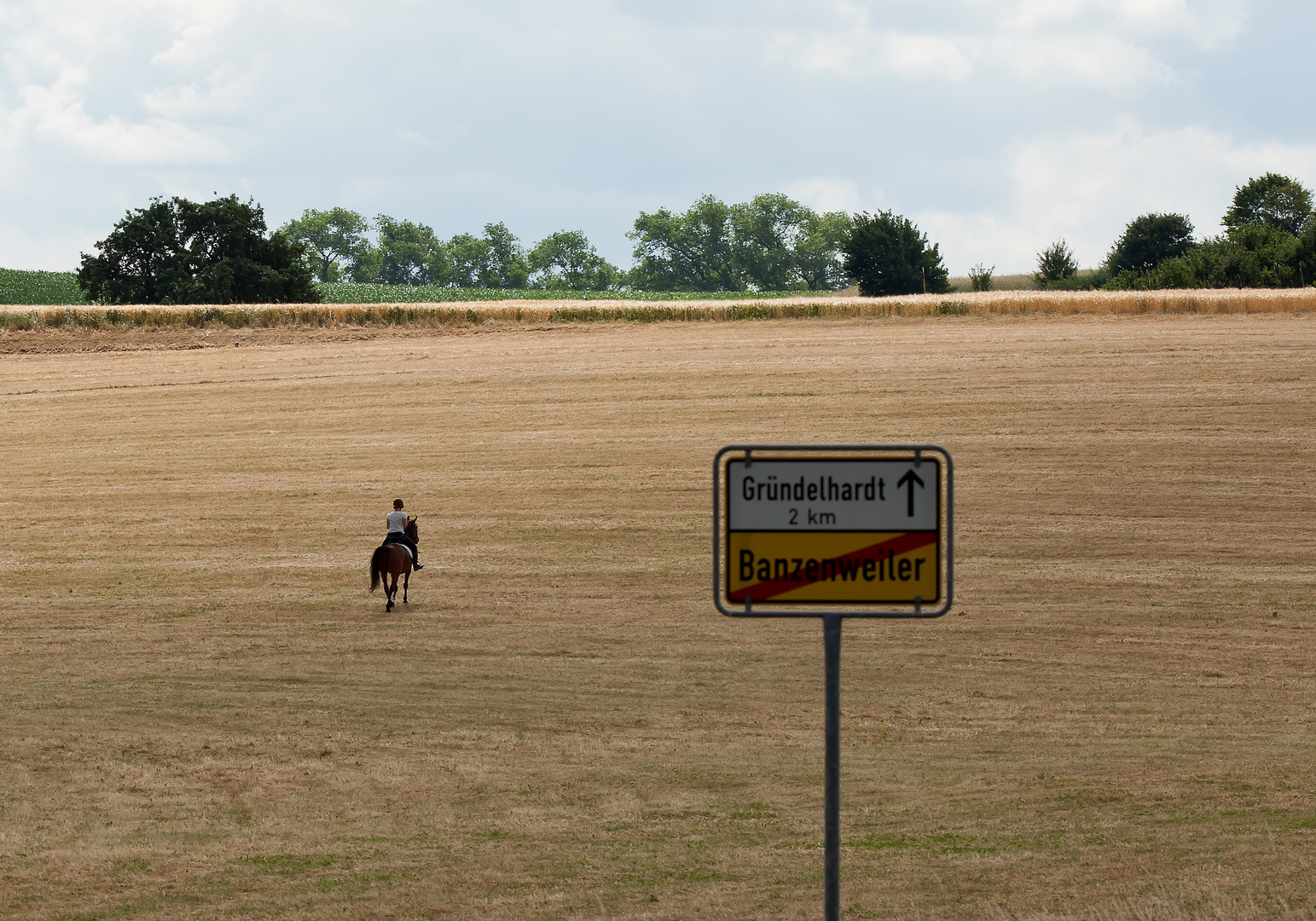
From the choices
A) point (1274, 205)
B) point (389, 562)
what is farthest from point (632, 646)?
point (1274, 205)

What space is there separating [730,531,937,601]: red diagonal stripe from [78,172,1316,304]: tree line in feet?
228

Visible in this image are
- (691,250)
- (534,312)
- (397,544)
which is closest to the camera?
(397,544)

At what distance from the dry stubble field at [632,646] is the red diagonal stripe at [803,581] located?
352cm

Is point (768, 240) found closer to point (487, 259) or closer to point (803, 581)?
point (487, 259)

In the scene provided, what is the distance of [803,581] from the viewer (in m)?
5.04

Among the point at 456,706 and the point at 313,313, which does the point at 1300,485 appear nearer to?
the point at 456,706

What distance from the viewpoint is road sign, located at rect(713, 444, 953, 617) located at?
197 inches

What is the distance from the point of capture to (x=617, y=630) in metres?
19.6

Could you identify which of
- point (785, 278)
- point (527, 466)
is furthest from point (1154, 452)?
point (785, 278)

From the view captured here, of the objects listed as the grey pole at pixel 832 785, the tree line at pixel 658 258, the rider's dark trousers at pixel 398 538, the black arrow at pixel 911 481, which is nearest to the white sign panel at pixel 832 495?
the black arrow at pixel 911 481

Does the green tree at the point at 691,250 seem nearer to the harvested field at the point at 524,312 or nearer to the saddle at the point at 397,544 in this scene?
the harvested field at the point at 524,312

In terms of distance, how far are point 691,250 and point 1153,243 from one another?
59038 millimetres

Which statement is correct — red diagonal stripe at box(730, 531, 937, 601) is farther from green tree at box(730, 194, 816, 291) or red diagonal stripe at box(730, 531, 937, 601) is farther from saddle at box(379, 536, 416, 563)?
green tree at box(730, 194, 816, 291)

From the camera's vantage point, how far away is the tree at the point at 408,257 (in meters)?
160
